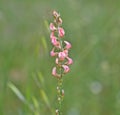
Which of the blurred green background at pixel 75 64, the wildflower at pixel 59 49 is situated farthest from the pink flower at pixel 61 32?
the blurred green background at pixel 75 64

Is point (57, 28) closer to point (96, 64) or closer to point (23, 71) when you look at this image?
point (96, 64)

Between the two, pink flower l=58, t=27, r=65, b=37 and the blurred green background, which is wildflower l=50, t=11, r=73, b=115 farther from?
the blurred green background

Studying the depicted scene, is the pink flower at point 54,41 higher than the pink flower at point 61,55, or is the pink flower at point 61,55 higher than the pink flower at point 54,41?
the pink flower at point 54,41

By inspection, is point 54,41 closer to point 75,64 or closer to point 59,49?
point 59,49

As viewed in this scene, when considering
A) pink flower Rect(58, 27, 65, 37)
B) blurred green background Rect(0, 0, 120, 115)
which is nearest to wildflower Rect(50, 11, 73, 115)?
pink flower Rect(58, 27, 65, 37)

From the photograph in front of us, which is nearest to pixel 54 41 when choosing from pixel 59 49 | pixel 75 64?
pixel 59 49

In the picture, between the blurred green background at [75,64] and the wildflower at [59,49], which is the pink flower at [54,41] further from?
the blurred green background at [75,64]

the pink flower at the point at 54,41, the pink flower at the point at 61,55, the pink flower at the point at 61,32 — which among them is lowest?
the pink flower at the point at 61,55

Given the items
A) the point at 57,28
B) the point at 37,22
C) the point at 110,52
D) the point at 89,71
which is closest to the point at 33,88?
the point at 89,71

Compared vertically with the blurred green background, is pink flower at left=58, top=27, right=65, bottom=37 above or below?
below
